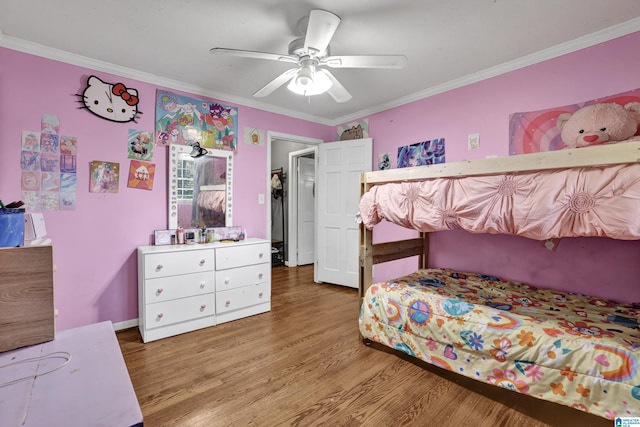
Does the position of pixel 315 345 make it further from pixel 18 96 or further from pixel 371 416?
pixel 18 96

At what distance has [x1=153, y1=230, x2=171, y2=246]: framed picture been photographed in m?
2.79

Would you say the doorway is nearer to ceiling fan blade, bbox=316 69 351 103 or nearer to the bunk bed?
ceiling fan blade, bbox=316 69 351 103

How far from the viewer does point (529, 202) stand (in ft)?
5.55

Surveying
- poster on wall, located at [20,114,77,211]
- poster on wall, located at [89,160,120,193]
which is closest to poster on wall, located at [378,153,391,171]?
poster on wall, located at [89,160,120,193]

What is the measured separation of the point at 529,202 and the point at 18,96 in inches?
145

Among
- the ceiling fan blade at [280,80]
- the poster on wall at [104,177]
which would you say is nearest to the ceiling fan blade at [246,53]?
the ceiling fan blade at [280,80]

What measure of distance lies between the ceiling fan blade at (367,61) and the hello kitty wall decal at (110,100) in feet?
6.20

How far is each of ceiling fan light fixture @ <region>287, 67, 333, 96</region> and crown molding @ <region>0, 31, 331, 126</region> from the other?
1434 mm

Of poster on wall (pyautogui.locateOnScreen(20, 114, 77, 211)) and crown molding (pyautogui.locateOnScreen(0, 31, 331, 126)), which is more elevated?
crown molding (pyautogui.locateOnScreen(0, 31, 331, 126))

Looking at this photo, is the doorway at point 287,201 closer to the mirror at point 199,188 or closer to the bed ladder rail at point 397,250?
the mirror at point 199,188

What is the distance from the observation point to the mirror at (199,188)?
114 inches

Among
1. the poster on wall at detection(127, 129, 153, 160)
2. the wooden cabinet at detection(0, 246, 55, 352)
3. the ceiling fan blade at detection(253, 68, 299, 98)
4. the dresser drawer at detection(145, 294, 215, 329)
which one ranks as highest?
the ceiling fan blade at detection(253, 68, 299, 98)

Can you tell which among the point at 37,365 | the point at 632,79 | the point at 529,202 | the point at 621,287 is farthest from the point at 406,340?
the point at 632,79

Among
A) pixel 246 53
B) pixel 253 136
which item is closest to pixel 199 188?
pixel 253 136
